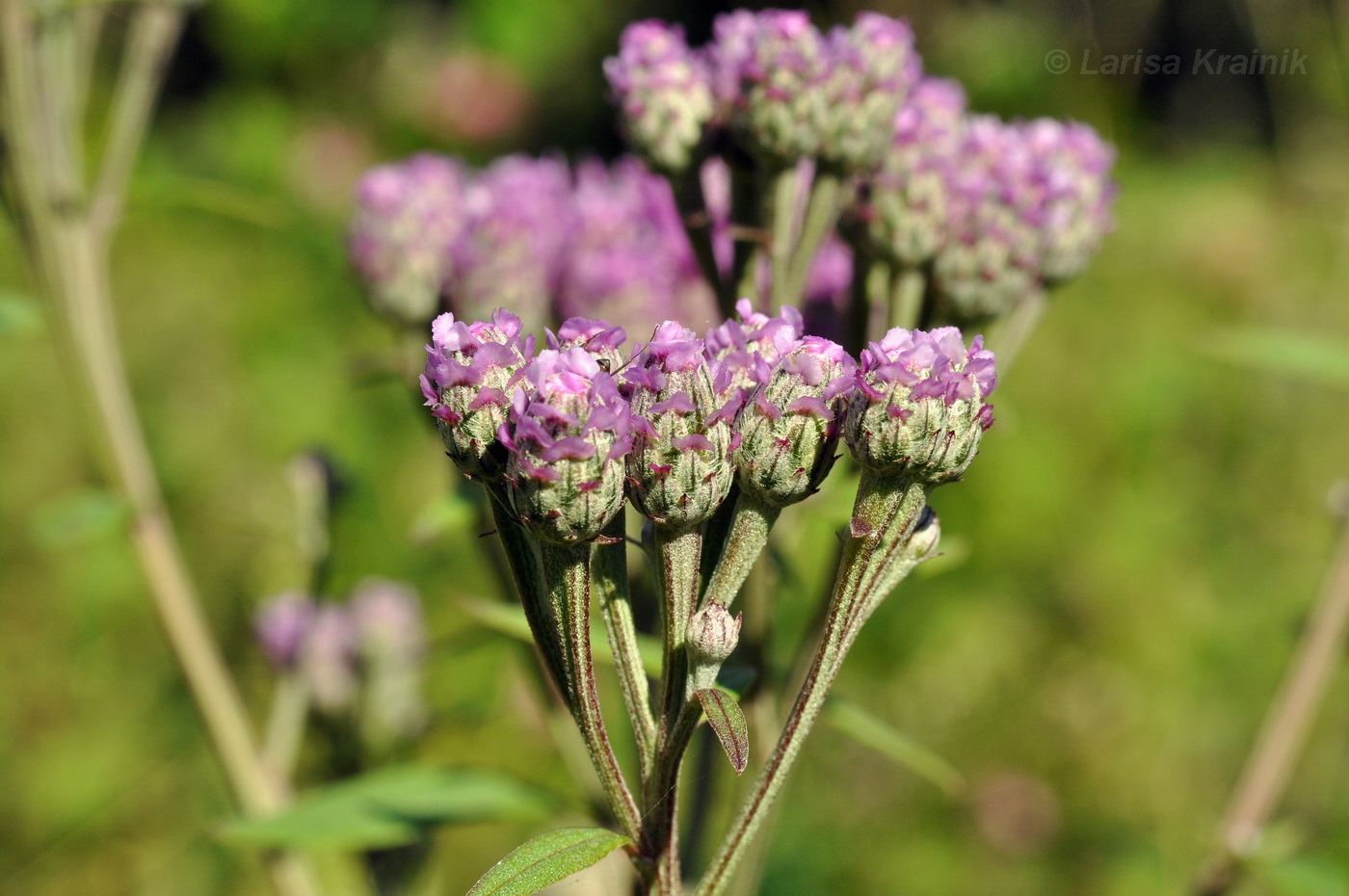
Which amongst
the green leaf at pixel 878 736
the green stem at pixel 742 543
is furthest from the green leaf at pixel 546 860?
the green leaf at pixel 878 736

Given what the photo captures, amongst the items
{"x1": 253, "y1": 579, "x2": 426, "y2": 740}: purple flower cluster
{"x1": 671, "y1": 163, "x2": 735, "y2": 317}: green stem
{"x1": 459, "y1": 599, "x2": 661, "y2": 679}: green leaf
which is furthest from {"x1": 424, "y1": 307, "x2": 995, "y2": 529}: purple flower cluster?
{"x1": 253, "y1": 579, "x2": 426, "y2": 740}: purple flower cluster

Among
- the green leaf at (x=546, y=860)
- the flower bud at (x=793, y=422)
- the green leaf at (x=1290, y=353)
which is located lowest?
the green leaf at (x=546, y=860)

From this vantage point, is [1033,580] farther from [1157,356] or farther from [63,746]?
[63,746]

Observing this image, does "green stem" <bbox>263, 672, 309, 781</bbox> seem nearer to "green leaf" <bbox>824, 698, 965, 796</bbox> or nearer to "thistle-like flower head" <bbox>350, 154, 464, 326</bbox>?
"thistle-like flower head" <bbox>350, 154, 464, 326</bbox>

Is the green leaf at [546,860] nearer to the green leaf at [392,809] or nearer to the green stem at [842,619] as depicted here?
the green stem at [842,619]

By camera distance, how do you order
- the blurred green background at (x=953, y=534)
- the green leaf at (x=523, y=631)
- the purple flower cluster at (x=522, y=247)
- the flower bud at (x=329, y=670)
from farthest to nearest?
the blurred green background at (x=953, y=534) → the flower bud at (x=329, y=670) → the purple flower cluster at (x=522, y=247) → the green leaf at (x=523, y=631)

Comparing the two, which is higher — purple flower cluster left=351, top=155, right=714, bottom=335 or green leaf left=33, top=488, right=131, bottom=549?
purple flower cluster left=351, top=155, right=714, bottom=335

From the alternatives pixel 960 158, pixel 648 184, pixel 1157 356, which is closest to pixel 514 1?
pixel 1157 356
